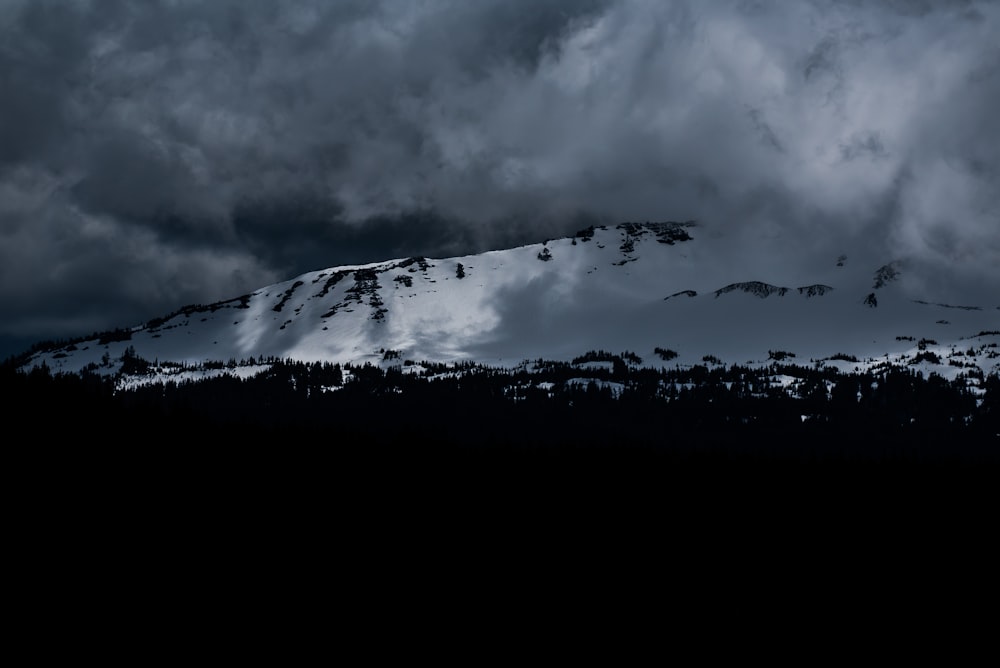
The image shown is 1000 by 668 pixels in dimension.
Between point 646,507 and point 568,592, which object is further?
point 646,507

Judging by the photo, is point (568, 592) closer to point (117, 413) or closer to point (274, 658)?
point (274, 658)

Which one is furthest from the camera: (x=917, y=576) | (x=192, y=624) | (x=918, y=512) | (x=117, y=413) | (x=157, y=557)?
(x=117, y=413)

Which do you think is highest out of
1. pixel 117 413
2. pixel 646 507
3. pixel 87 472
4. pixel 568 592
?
pixel 117 413

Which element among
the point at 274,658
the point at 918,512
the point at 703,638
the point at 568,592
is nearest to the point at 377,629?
the point at 274,658

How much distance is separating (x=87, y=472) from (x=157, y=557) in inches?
1060

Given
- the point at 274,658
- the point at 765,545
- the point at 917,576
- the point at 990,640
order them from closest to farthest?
the point at 274,658, the point at 990,640, the point at 917,576, the point at 765,545

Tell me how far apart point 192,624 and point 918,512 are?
101 m

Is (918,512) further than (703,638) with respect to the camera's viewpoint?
Yes

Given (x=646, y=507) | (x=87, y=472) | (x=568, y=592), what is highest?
(x=87, y=472)

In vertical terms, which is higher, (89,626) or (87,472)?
(87,472)

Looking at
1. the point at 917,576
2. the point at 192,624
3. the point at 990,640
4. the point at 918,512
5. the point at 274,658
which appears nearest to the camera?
the point at 274,658

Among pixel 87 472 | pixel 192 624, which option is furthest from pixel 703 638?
pixel 87 472

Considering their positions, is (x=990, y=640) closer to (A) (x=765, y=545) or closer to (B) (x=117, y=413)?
(A) (x=765, y=545)

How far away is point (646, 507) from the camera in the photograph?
110562 millimetres
